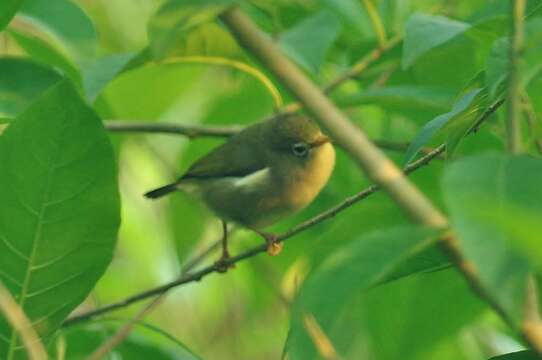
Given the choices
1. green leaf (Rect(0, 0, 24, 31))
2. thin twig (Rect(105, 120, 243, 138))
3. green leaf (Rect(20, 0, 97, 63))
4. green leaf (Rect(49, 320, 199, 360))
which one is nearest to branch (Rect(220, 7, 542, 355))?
green leaf (Rect(0, 0, 24, 31))

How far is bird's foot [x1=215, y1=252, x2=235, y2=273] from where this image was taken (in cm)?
294

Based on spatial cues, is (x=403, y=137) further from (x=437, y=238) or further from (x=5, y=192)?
(x=437, y=238)

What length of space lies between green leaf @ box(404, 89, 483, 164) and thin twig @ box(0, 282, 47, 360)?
0.71 m

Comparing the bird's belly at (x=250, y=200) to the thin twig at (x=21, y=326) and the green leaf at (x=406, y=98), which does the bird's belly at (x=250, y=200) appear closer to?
the green leaf at (x=406, y=98)

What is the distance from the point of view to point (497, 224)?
3.69ft

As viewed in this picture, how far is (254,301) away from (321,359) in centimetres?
237

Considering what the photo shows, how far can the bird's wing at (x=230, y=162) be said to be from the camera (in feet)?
14.2

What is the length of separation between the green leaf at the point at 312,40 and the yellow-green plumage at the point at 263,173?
3.28ft

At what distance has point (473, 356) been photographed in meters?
3.17

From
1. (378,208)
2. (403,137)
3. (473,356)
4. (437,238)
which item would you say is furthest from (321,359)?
(403,137)

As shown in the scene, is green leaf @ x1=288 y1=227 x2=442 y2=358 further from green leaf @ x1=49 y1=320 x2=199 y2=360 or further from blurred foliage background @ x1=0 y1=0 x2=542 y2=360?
green leaf @ x1=49 y1=320 x2=199 y2=360

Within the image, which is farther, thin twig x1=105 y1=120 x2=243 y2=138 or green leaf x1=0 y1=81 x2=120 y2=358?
thin twig x1=105 y1=120 x2=243 y2=138

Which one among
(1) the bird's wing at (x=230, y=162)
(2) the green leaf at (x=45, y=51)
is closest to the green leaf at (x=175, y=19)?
(2) the green leaf at (x=45, y=51)

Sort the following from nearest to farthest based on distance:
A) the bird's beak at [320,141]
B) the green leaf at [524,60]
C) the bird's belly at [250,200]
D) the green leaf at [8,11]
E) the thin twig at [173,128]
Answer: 1. the green leaf at [524,60]
2. the green leaf at [8,11]
3. the thin twig at [173,128]
4. the bird's belly at [250,200]
5. the bird's beak at [320,141]
